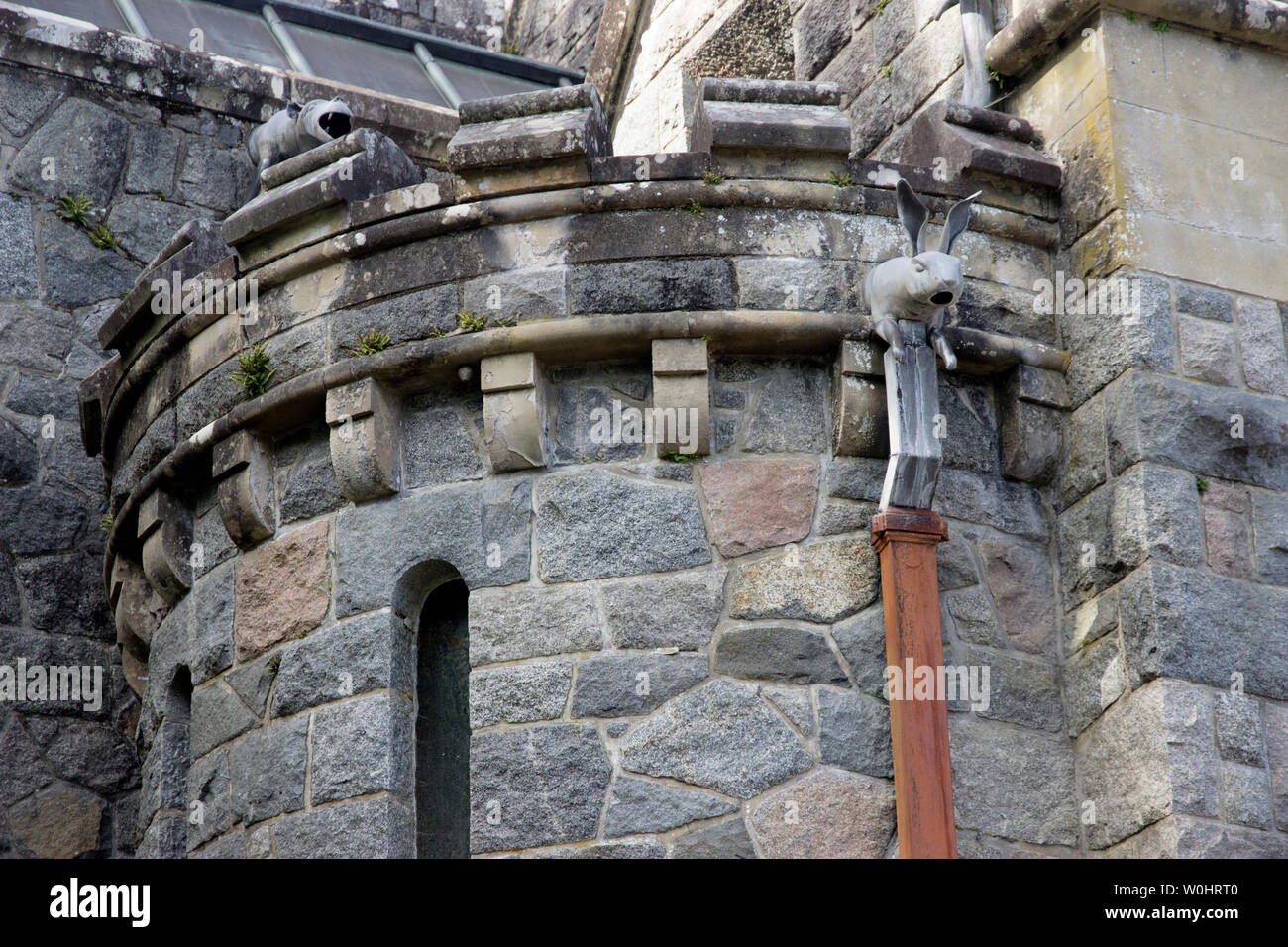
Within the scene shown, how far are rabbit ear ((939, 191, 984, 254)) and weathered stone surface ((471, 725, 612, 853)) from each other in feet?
6.43

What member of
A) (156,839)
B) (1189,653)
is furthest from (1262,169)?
(156,839)

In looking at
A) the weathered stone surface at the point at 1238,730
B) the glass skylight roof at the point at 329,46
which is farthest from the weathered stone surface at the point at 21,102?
the weathered stone surface at the point at 1238,730

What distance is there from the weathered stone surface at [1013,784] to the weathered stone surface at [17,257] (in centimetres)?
488

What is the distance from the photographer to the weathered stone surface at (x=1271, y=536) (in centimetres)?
667

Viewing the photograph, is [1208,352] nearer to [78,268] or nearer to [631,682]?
[631,682]

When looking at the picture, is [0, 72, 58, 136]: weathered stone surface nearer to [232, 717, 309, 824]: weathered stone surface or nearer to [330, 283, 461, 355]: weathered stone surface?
[330, 283, 461, 355]: weathered stone surface

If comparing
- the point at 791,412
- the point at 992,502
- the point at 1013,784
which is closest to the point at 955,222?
the point at 791,412

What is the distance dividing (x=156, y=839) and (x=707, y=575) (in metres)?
2.41

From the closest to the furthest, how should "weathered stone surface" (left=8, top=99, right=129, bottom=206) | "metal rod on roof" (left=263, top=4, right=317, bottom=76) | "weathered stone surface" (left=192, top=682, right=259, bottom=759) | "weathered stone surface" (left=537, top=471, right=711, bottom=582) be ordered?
1. "weathered stone surface" (left=537, top=471, right=711, bottom=582)
2. "weathered stone surface" (left=192, top=682, right=259, bottom=759)
3. "weathered stone surface" (left=8, top=99, right=129, bottom=206)
4. "metal rod on roof" (left=263, top=4, right=317, bottom=76)

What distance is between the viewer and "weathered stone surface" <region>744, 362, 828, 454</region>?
21.9ft

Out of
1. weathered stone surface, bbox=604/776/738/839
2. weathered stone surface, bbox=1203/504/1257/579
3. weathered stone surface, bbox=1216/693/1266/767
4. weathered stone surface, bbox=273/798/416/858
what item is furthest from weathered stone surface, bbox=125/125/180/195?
weathered stone surface, bbox=1216/693/1266/767

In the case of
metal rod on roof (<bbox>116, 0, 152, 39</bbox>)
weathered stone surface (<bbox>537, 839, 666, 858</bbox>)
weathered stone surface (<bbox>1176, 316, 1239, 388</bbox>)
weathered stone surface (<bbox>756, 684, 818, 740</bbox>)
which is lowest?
weathered stone surface (<bbox>537, 839, 666, 858</bbox>)

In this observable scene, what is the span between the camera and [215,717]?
23.6 feet

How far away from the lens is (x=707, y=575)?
256 inches
